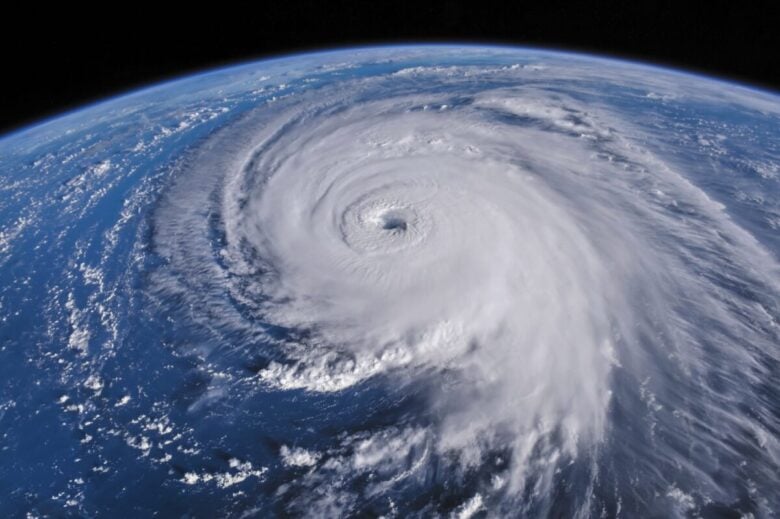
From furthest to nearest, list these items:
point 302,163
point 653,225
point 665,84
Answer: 1. point 665,84
2. point 302,163
3. point 653,225

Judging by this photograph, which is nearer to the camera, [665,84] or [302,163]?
[302,163]

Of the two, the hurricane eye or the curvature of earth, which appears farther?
the hurricane eye

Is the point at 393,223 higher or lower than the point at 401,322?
higher

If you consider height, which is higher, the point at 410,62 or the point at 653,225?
the point at 410,62

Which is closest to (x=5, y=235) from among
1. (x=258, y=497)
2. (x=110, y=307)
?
(x=110, y=307)

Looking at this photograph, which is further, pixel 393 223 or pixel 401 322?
pixel 393 223

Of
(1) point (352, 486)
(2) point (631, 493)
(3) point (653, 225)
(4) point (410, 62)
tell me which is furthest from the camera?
(4) point (410, 62)

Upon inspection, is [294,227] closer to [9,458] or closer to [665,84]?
[9,458]

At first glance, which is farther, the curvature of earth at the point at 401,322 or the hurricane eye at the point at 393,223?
the hurricane eye at the point at 393,223
